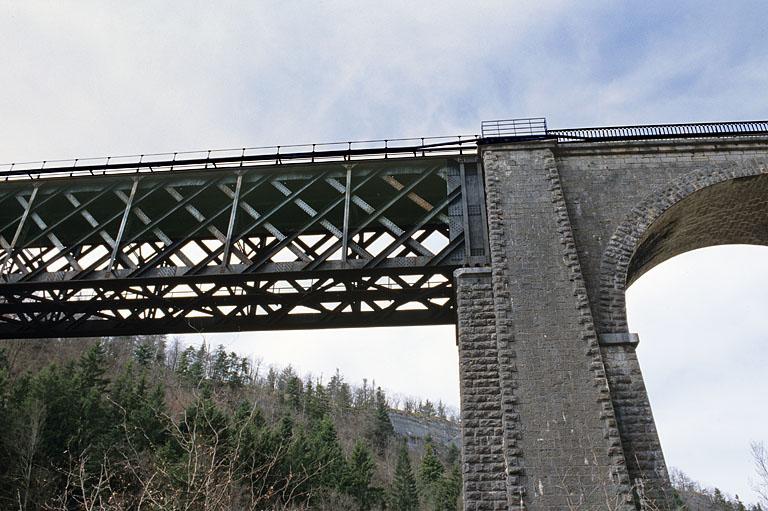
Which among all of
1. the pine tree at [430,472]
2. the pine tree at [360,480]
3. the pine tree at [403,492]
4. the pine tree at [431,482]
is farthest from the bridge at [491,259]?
the pine tree at [430,472]

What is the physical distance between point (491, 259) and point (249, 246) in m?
6.47

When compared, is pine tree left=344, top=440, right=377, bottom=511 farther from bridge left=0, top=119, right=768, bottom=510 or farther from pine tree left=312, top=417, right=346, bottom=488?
bridge left=0, top=119, right=768, bottom=510

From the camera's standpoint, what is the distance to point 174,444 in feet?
87.7

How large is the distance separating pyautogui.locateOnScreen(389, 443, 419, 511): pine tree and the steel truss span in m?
31.4

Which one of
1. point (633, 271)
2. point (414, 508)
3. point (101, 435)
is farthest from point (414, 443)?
point (633, 271)

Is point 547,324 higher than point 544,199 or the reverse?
the reverse

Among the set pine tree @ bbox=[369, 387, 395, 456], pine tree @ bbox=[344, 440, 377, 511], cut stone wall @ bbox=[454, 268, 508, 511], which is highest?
pine tree @ bbox=[369, 387, 395, 456]

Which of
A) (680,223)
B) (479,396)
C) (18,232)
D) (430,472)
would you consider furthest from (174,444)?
(430,472)

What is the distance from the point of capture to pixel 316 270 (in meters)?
12.4

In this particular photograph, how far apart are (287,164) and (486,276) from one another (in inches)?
230

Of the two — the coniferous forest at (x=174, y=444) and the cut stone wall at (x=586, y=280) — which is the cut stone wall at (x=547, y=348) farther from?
the coniferous forest at (x=174, y=444)

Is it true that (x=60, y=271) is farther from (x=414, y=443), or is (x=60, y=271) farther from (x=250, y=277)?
(x=414, y=443)

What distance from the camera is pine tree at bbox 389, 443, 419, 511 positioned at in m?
41.3

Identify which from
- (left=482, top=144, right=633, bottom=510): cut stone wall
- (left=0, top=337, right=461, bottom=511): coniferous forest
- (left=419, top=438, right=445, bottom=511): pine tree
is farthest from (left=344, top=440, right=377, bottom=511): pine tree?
(left=482, top=144, right=633, bottom=510): cut stone wall
